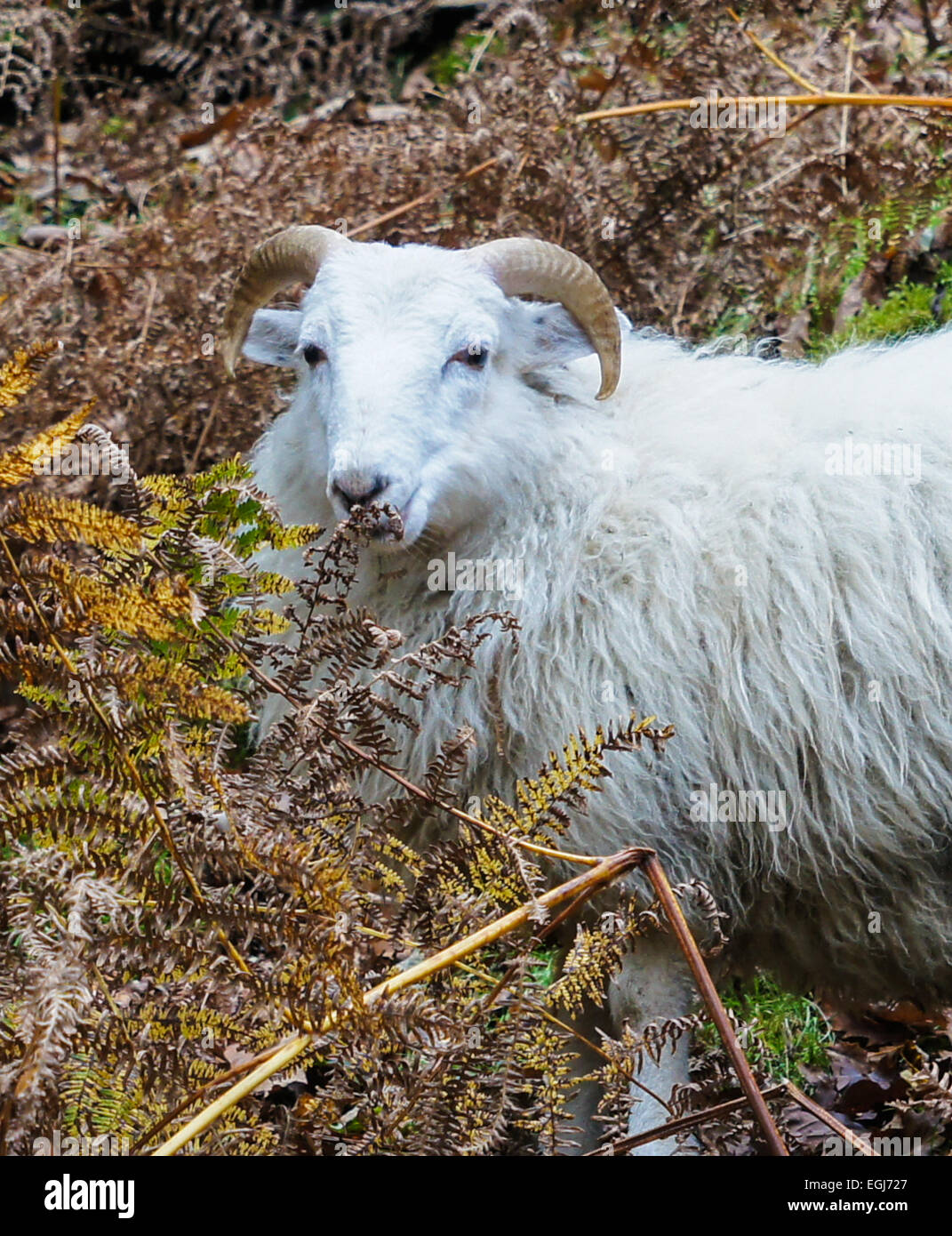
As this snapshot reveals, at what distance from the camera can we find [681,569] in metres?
3.45

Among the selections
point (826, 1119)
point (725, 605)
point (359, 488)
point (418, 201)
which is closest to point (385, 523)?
point (359, 488)

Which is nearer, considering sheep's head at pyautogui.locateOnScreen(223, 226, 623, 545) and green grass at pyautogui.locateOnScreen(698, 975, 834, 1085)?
sheep's head at pyautogui.locateOnScreen(223, 226, 623, 545)

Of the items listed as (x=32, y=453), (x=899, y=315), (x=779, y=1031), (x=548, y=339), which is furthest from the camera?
(x=899, y=315)

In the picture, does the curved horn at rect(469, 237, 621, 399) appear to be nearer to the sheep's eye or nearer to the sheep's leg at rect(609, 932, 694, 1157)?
the sheep's eye

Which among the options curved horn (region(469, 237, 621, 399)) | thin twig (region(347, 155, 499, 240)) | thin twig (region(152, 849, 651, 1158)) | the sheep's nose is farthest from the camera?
thin twig (region(347, 155, 499, 240))

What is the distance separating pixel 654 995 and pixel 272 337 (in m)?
2.42

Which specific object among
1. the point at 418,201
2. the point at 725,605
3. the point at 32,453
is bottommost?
the point at 725,605

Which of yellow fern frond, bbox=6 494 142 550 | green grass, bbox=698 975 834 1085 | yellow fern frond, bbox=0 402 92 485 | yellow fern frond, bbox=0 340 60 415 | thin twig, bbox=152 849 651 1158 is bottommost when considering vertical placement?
green grass, bbox=698 975 834 1085

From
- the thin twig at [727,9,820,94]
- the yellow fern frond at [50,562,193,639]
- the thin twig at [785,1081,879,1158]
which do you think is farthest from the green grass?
the thin twig at [727,9,820,94]

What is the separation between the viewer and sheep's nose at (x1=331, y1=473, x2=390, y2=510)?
327 cm

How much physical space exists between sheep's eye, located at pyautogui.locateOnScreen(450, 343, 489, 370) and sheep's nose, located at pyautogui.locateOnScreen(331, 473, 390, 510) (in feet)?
1.83

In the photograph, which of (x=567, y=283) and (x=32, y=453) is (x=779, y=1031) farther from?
(x=32, y=453)

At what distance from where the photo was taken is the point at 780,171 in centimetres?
570

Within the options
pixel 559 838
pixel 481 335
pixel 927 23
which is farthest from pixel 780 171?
pixel 559 838
